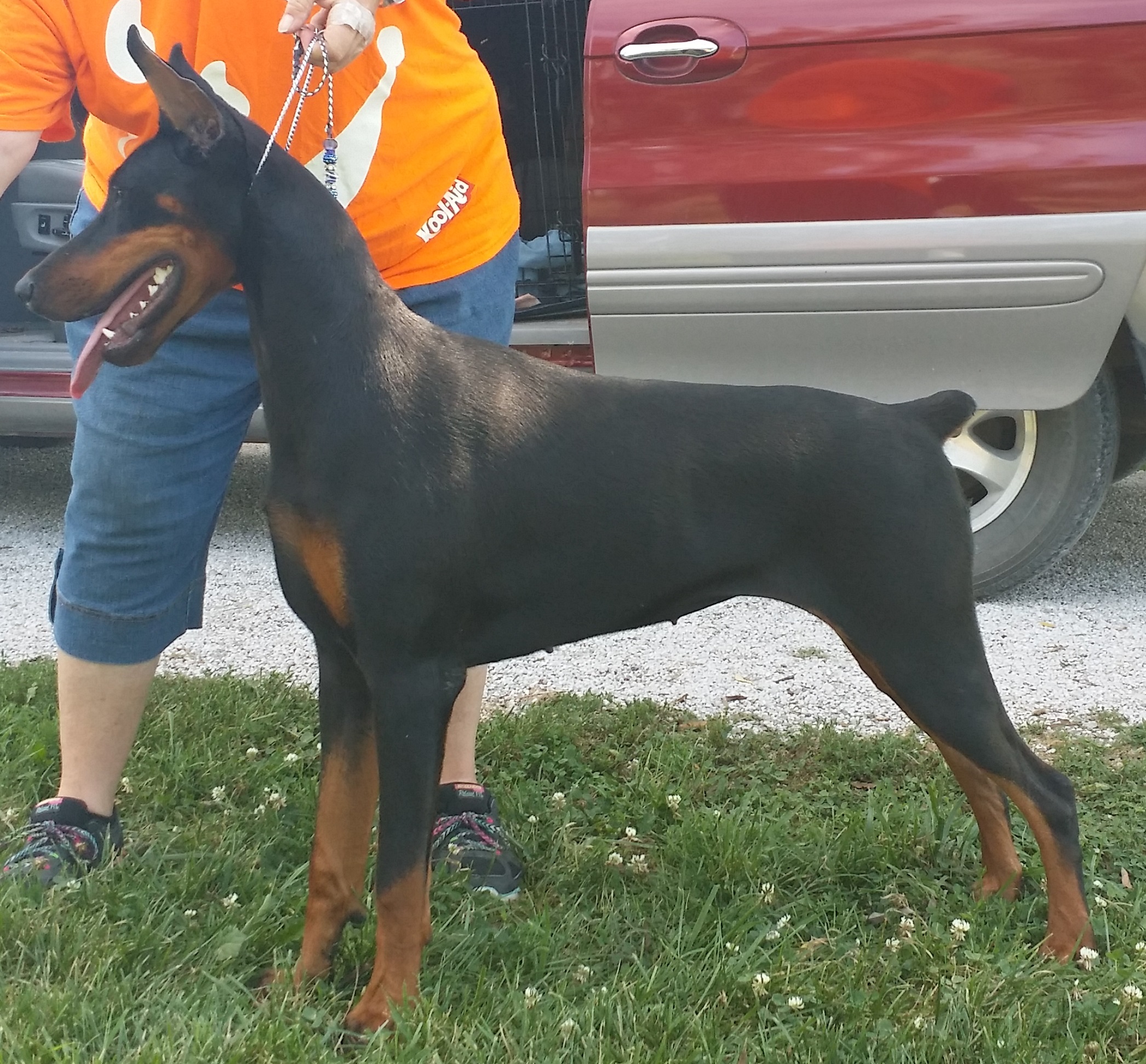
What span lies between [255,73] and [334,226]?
0.47 m

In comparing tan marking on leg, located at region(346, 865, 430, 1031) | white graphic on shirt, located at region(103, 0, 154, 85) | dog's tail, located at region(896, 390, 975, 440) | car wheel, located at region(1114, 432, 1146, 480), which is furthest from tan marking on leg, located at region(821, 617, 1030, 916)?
Result: car wheel, located at region(1114, 432, 1146, 480)

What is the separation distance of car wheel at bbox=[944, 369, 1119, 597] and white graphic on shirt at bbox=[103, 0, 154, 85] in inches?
109

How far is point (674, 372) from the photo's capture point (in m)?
3.95

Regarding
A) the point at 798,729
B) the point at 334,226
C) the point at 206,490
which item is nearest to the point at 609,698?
the point at 798,729

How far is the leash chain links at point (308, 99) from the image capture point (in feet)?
6.91

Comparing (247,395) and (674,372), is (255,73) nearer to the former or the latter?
(247,395)

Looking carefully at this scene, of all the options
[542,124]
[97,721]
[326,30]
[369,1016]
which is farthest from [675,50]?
[369,1016]

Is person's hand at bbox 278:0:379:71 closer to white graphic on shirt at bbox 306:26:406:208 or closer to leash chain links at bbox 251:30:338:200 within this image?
leash chain links at bbox 251:30:338:200

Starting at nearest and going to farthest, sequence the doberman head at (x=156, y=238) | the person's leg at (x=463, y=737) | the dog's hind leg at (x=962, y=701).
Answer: the doberman head at (x=156, y=238) < the dog's hind leg at (x=962, y=701) < the person's leg at (x=463, y=737)

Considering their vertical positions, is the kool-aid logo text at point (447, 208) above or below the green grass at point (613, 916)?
above

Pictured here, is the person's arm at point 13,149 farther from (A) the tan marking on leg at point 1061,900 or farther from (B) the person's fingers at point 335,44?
(A) the tan marking on leg at point 1061,900

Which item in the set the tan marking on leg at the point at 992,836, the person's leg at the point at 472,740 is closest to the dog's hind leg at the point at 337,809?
the person's leg at the point at 472,740

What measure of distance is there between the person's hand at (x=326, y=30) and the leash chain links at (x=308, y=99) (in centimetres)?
1

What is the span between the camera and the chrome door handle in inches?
145
